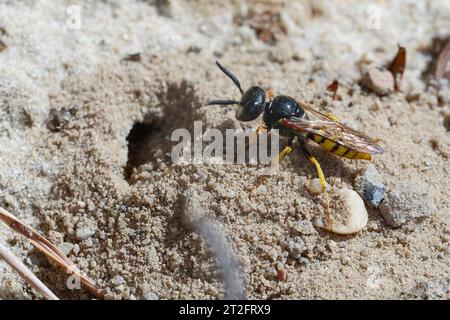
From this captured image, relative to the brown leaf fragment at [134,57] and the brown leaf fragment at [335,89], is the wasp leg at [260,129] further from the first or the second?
the brown leaf fragment at [134,57]

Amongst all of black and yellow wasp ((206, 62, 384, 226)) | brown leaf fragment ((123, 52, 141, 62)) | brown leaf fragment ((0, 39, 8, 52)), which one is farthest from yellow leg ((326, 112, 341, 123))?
brown leaf fragment ((0, 39, 8, 52))

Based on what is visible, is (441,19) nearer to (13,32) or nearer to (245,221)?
(245,221)

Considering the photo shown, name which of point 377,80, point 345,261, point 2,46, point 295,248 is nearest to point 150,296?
point 295,248

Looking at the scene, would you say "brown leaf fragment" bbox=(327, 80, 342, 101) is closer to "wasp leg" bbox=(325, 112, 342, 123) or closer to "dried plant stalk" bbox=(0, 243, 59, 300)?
"wasp leg" bbox=(325, 112, 342, 123)

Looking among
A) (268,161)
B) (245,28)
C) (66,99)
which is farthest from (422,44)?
(66,99)

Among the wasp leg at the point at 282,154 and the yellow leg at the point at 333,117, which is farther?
the yellow leg at the point at 333,117

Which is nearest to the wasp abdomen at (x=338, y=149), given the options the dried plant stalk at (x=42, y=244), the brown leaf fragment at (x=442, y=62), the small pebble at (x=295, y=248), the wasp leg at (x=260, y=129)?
the wasp leg at (x=260, y=129)

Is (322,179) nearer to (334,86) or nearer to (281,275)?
(281,275)
